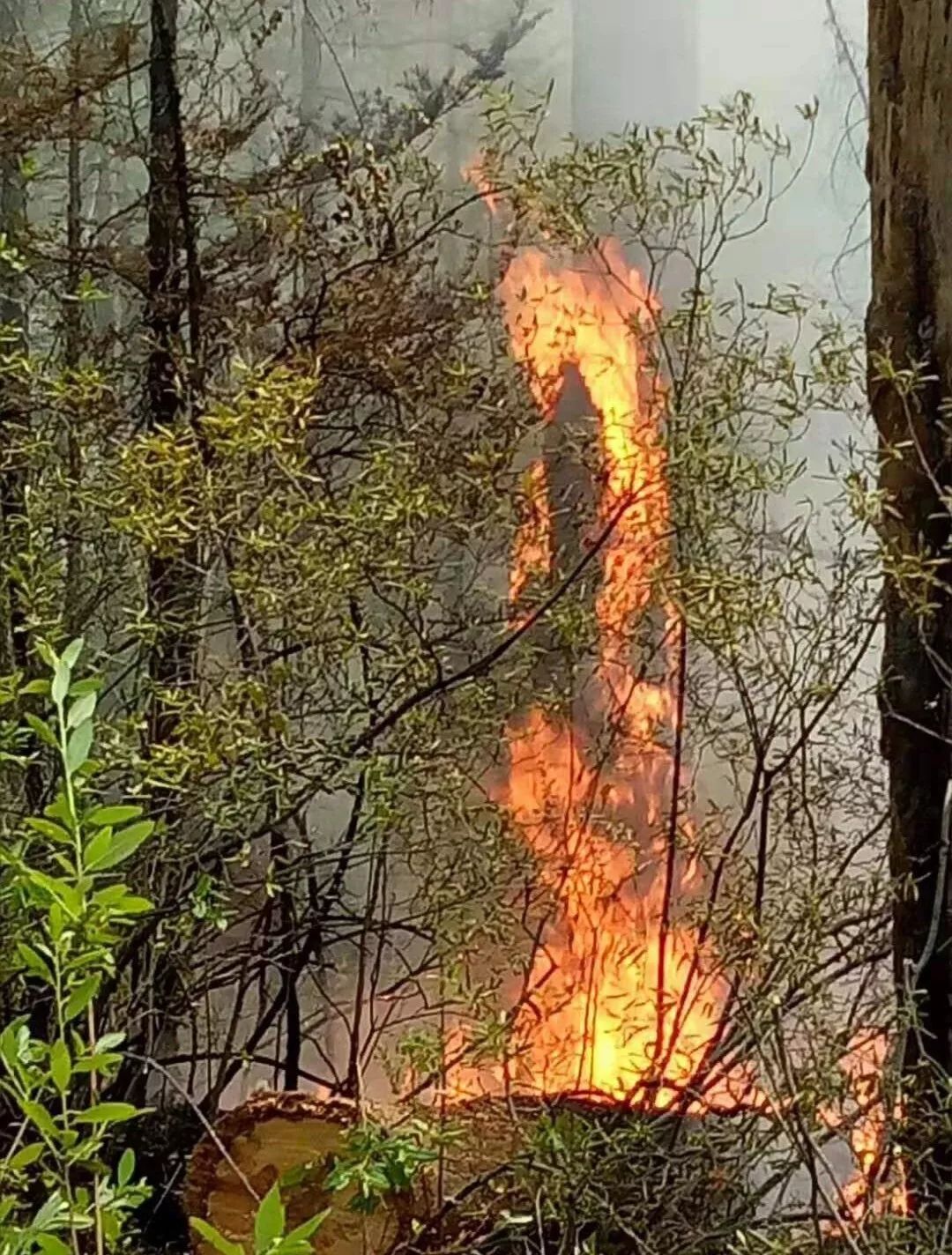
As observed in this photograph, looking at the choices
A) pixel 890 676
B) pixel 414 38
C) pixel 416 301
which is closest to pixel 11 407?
pixel 416 301

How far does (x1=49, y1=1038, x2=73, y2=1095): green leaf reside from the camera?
704mm

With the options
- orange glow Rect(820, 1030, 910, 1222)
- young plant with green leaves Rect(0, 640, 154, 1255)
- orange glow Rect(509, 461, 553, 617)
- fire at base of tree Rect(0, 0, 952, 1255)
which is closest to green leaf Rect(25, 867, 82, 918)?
young plant with green leaves Rect(0, 640, 154, 1255)

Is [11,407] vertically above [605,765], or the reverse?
[11,407]

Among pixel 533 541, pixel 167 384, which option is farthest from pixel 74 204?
pixel 533 541

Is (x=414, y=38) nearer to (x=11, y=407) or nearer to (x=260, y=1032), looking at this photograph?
(x=11, y=407)

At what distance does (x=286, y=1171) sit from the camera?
1.40m

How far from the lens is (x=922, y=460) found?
1.14m

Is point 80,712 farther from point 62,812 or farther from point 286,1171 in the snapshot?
point 286,1171

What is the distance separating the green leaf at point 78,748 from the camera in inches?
29.0

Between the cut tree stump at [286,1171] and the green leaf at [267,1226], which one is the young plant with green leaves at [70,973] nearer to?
the green leaf at [267,1226]

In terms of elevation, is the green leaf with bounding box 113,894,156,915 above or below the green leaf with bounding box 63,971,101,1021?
above

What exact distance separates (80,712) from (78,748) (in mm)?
22

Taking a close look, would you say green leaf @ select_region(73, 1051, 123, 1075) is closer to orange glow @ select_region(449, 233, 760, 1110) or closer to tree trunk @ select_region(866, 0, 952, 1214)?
tree trunk @ select_region(866, 0, 952, 1214)

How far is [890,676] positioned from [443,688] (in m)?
0.45
